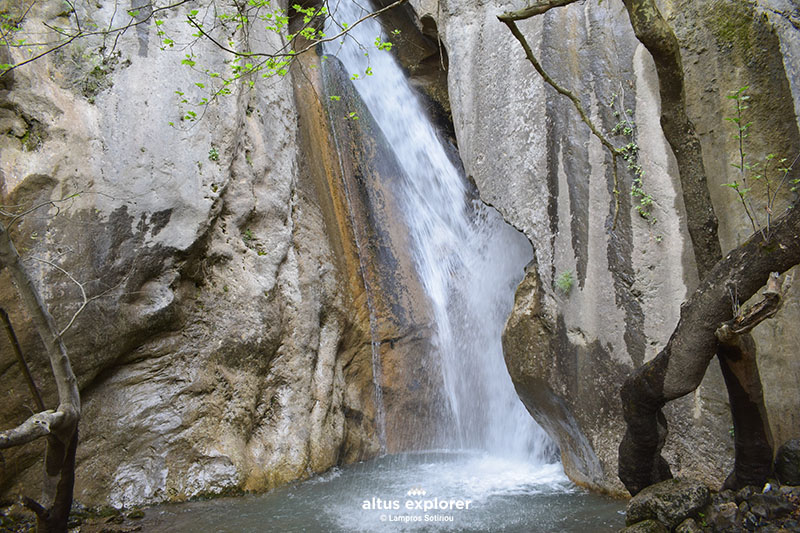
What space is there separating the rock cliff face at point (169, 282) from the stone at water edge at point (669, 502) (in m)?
3.75

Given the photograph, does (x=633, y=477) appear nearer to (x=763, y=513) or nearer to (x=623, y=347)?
(x=763, y=513)

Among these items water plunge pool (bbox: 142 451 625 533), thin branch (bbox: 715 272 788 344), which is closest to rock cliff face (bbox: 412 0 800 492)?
water plunge pool (bbox: 142 451 625 533)

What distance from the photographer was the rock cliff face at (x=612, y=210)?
494 centimetres

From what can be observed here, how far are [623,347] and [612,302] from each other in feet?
1.53

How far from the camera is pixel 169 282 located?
19.5 feet

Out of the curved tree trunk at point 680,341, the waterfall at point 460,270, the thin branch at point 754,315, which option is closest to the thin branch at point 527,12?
the curved tree trunk at point 680,341

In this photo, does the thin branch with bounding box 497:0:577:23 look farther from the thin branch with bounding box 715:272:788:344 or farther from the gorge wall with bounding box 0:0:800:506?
the gorge wall with bounding box 0:0:800:506

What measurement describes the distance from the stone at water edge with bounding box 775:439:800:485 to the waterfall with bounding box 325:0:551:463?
134 inches

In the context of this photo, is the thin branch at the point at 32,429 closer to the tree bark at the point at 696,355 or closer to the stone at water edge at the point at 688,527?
the tree bark at the point at 696,355

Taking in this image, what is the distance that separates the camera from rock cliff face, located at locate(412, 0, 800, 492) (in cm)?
494

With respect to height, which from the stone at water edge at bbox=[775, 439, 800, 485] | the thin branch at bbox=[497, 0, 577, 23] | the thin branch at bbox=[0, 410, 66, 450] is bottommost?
the stone at water edge at bbox=[775, 439, 800, 485]

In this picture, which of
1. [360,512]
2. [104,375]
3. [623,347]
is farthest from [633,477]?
[104,375]

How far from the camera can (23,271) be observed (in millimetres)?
3668

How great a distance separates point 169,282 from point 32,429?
9.19ft
